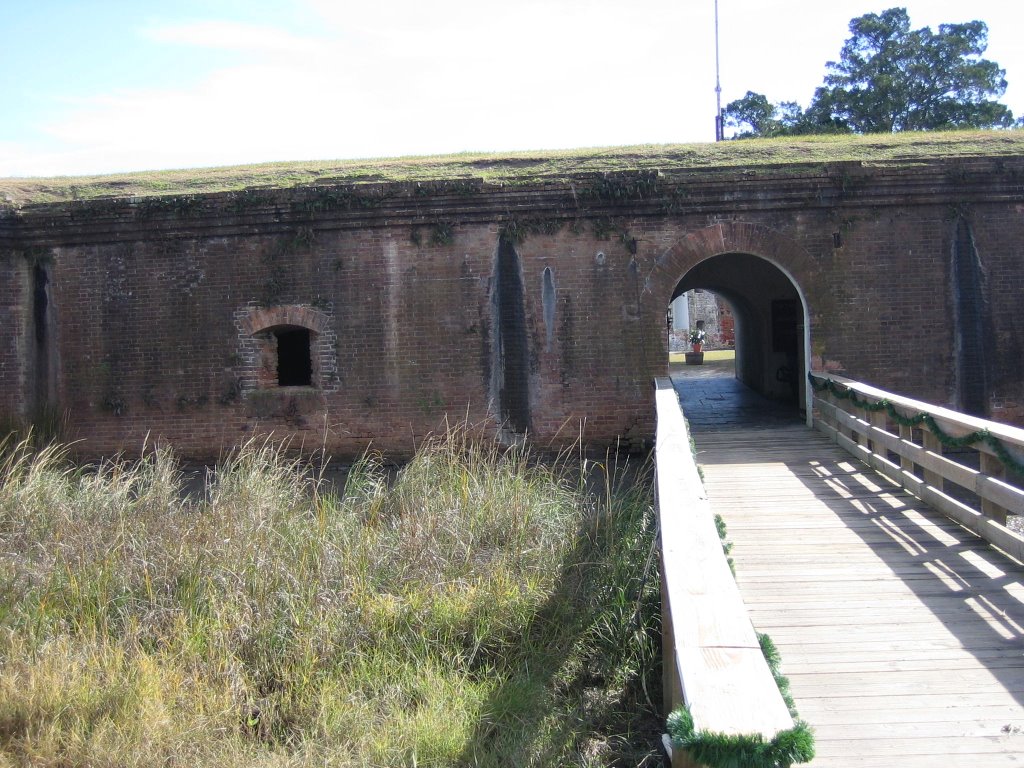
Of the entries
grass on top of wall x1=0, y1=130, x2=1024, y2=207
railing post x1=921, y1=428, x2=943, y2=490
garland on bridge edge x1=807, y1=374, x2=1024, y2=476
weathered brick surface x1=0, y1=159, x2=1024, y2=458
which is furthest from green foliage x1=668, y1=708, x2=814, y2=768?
grass on top of wall x1=0, y1=130, x2=1024, y2=207

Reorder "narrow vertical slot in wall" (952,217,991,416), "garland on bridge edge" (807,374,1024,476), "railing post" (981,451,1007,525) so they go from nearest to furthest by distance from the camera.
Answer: "garland on bridge edge" (807,374,1024,476), "railing post" (981,451,1007,525), "narrow vertical slot in wall" (952,217,991,416)

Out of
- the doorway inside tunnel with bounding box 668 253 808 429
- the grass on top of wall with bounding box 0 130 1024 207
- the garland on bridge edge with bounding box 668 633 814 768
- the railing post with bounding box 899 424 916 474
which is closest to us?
the garland on bridge edge with bounding box 668 633 814 768

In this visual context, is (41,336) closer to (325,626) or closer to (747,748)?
(325,626)

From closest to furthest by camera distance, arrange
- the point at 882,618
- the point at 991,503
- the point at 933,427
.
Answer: the point at 882,618, the point at 991,503, the point at 933,427

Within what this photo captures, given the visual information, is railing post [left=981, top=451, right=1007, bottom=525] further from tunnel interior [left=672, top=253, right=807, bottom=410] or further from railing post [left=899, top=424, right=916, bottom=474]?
tunnel interior [left=672, top=253, right=807, bottom=410]

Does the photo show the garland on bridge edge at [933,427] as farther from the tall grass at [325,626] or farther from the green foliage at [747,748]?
the green foliage at [747,748]

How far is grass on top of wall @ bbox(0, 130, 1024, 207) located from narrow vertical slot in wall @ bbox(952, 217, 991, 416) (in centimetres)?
125

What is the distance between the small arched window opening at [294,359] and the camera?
13.7 metres

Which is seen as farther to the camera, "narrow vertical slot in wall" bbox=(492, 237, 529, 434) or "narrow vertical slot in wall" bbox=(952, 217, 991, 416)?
"narrow vertical slot in wall" bbox=(492, 237, 529, 434)

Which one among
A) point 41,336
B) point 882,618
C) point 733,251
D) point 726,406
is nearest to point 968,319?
point 733,251

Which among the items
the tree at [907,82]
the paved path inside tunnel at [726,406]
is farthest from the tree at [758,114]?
the paved path inside tunnel at [726,406]

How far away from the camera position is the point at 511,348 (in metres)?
12.2

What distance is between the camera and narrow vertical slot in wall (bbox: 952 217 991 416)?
11844 mm

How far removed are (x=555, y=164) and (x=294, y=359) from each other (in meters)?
4.97
